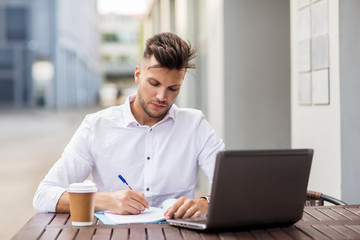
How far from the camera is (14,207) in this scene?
5980mm

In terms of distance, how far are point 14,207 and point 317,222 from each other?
462 centimetres

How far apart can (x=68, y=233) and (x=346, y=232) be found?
2.75 ft

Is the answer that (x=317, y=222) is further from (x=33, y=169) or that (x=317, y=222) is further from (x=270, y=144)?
(x=33, y=169)

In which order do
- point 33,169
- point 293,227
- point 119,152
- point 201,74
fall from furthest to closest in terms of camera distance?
1. point 33,169
2. point 201,74
3. point 119,152
4. point 293,227

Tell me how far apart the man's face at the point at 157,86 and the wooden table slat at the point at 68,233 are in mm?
803

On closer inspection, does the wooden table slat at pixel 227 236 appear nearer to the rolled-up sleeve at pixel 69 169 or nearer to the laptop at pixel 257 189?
the laptop at pixel 257 189

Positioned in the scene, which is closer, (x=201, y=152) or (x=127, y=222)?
(x=127, y=222)

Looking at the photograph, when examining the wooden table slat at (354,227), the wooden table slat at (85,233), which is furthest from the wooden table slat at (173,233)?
the wooden table slat at (354,227)

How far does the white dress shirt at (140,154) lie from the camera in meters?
2.56

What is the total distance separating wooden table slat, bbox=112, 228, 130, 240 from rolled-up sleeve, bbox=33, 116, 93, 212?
45 centimetres

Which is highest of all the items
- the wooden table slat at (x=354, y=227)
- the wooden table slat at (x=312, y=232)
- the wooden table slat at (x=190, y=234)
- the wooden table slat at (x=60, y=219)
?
the wooden table slat at (x=60, y=219)

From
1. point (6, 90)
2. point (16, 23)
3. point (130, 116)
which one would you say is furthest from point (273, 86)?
point (6, 90)

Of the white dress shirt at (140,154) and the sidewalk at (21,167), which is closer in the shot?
the white dress shirt at (140,154)

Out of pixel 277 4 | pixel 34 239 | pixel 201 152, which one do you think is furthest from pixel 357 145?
pixel 277 4
